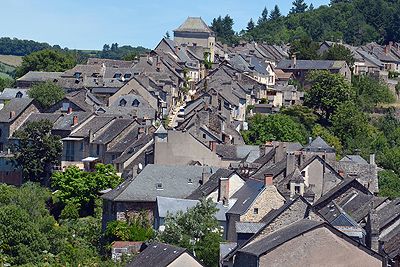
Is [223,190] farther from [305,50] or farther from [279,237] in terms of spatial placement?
[305,50]

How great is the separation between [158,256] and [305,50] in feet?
280

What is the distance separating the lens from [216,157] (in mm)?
58031

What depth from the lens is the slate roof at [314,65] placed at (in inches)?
4163

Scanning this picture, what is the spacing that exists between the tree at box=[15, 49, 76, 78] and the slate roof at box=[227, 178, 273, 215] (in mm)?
68364

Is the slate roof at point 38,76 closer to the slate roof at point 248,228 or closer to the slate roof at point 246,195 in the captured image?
the slate roof at point 246,195

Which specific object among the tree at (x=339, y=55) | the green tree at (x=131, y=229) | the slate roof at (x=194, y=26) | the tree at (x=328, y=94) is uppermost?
the slate roof at (x=194, y=26)

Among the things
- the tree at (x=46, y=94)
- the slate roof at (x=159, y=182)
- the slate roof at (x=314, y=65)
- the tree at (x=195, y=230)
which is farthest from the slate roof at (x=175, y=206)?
the slate roof at (x=314, y=65)

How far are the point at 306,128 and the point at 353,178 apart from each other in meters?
41.6

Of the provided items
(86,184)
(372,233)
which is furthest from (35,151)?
(372,233)

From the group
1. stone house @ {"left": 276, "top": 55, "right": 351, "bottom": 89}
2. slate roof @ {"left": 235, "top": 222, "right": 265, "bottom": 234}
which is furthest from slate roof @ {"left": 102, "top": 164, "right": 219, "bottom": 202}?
stone house @ {"left": 276, "top": 55, "right": 351, "bottom": 89}

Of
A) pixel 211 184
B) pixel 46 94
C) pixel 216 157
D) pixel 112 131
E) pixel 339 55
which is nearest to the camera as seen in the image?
pixel 211 184

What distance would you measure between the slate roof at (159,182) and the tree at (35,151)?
708 inches

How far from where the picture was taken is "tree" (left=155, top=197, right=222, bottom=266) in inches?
1495

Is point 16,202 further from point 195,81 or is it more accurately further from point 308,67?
point 308,67
